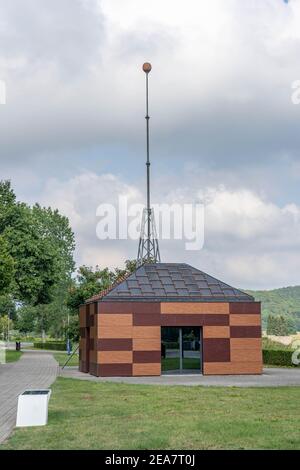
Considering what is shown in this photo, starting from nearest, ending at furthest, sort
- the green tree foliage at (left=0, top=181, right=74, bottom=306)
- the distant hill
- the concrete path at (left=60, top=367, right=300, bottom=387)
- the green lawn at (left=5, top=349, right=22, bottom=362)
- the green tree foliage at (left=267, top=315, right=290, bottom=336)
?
1. the concrete path at (left=60, top=367, right=300, bottom=387)
2. the green lawn at (left=5, top=349, right=22, bottom=362)
3. the green tree foliage at (left=0, top=181, right=74, bottom=306)
4. the green tree foliage at (left=267, top=315, right=290, bottom=336)
5. the distant hill

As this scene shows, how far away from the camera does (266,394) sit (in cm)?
2116

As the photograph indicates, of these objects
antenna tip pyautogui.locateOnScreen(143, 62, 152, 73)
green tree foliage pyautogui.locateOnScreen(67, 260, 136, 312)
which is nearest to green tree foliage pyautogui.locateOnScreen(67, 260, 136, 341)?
green tree foliage pyautogui.locateOnScreen(67, 260, 136, 312)

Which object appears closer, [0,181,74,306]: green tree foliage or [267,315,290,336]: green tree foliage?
[0,181,74,306]: green tree foliage

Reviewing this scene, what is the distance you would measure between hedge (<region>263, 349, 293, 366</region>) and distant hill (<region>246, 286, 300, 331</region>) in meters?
111

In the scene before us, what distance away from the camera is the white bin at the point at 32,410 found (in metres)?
13.6

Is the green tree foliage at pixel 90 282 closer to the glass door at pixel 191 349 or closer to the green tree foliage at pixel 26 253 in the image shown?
the green tree foliage at pixel 26 253

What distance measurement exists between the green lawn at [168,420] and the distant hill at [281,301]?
135 metres

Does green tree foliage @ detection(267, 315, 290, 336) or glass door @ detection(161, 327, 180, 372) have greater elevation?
glass door @ detection(161, 327, 180, 372)

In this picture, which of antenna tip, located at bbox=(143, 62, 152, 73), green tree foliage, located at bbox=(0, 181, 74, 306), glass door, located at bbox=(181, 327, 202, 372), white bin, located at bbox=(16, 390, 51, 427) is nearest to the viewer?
white bin, located at bbox=(16, 390, 51, 427)

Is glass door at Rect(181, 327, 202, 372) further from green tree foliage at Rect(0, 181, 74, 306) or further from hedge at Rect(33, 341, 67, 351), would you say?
hedge at Rect(33, 341, 67, 351)

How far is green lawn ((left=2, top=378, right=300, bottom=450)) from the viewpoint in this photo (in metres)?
11.6

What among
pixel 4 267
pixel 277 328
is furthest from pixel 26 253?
pixel 277 328
